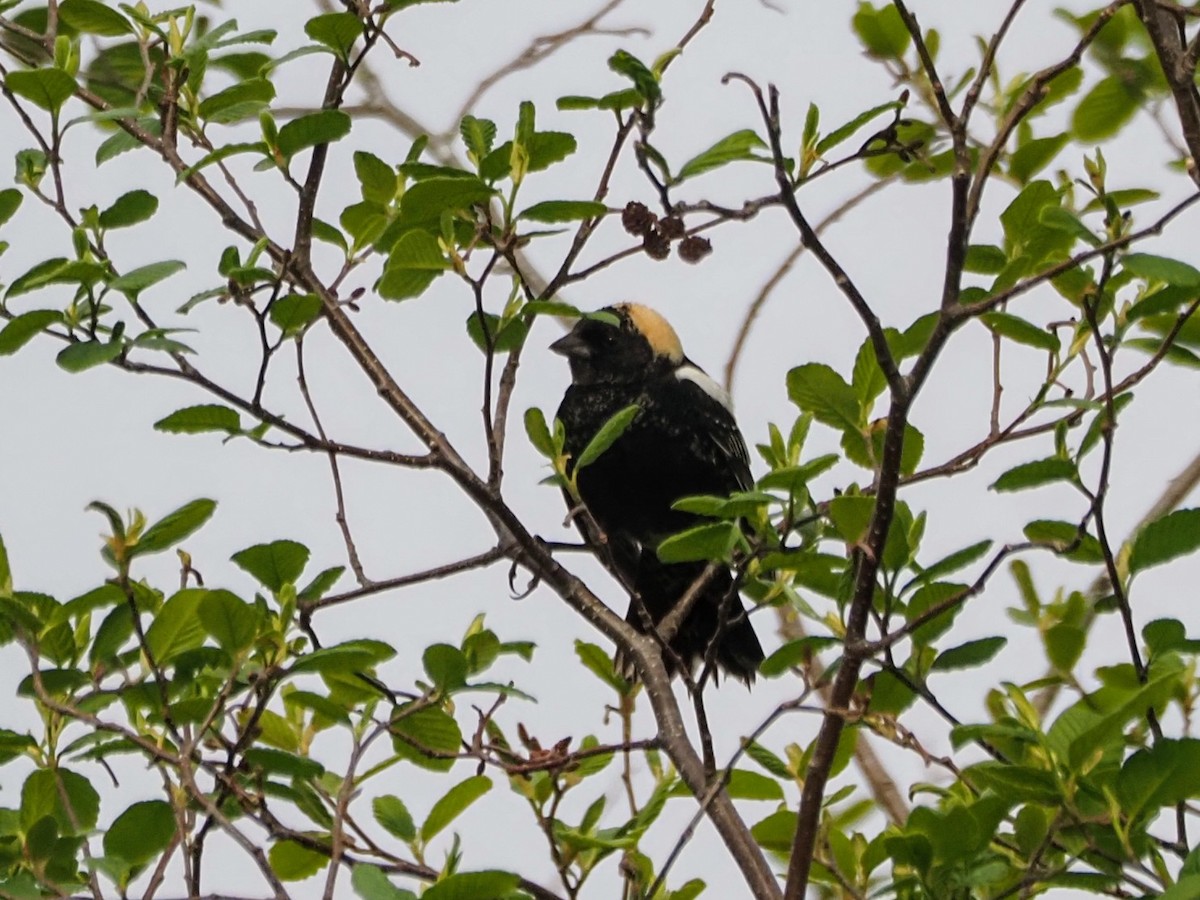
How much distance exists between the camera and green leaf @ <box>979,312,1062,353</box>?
52.2 inches

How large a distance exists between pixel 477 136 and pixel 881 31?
0.54 meters

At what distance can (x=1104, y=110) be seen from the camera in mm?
1671

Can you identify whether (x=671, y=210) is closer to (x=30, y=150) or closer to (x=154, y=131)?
(x=154, y=131)

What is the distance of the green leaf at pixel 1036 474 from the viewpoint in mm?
1274

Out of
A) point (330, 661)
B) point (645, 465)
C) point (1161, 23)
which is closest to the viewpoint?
point (330, 661)

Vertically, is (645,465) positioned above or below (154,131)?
above

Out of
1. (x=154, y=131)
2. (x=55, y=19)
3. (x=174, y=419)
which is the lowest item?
(x=174, y=419)

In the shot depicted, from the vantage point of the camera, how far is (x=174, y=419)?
1.37 m

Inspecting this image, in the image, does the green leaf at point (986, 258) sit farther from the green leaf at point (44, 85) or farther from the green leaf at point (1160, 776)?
the green leaf at point (44, 85)

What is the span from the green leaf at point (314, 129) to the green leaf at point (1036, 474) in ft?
2.02

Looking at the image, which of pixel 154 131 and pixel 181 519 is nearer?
pixel 181 519

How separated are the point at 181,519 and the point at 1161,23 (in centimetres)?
88

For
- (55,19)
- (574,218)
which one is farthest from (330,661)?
(55,19)

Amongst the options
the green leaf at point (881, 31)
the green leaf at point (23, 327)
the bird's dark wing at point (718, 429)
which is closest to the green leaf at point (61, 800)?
the green leaf at point (23, 327)
